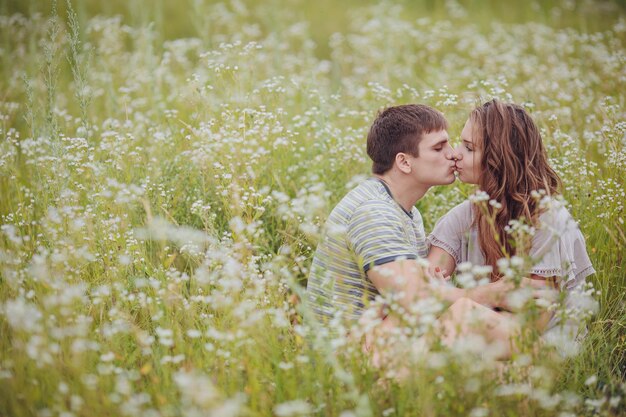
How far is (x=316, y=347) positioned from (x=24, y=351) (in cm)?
131

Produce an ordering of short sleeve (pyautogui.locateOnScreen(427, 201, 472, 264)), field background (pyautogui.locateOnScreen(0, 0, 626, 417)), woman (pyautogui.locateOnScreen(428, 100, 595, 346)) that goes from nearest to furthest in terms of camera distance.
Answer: field background (pyautogui.locateOnScreen(0, 0, 626, 417)) → woman (pyautogui.locateOnScreen(428, 100, 595, 346)) → short sleeve (pyautogui.locateOnScreen(427, 201, 472, 264))

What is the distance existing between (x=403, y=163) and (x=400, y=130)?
22cm

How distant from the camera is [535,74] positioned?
25.0 ft

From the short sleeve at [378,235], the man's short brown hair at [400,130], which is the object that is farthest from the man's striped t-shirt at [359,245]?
the man's short brown hair at [400,130]

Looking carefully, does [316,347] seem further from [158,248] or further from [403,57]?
[403,57]

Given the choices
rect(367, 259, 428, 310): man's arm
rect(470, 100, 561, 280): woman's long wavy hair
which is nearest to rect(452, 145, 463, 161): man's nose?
rect(470, 100, 561, 280): woman's long wavy hair

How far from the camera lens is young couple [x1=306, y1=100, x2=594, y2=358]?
3.56 metres

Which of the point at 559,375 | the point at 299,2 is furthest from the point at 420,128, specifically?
the point at 299,2

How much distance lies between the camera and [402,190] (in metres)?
4.02

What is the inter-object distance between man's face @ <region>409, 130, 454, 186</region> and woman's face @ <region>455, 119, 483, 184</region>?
9 centimetres

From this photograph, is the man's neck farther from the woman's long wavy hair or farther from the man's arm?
the man's arm

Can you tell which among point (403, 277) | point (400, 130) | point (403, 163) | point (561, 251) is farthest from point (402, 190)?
point (403, 277)

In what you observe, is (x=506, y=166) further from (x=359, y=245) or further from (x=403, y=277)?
(x=403, y=277)

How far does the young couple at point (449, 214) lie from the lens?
3.56m
